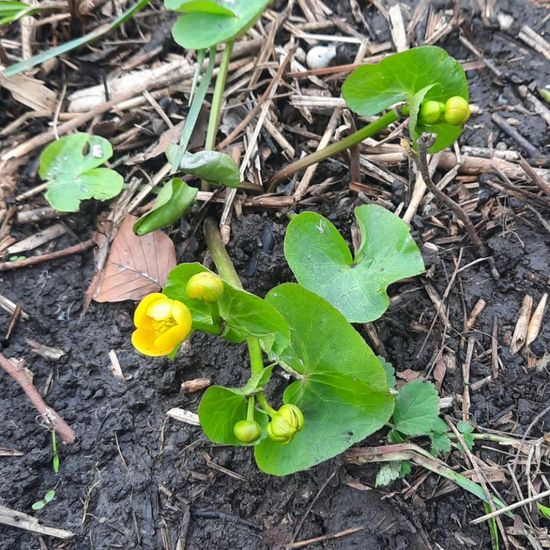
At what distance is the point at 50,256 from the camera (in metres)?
2.17

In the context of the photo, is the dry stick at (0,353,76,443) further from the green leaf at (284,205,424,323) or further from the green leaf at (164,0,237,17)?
the green leaf at (164,0,237,17)

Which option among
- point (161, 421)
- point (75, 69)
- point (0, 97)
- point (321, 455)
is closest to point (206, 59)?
point (75, 69)

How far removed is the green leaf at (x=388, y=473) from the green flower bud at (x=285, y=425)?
390mm

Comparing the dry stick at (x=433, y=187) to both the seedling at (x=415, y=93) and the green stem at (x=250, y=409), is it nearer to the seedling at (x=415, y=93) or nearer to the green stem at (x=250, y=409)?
the seedling at (x=415, y=93)

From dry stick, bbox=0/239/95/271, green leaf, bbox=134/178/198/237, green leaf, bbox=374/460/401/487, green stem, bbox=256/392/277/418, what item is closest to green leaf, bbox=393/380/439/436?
green leaf, bbox=374/460/401/487

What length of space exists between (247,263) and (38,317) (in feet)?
2.53

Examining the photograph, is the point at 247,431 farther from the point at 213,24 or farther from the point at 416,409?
the point at 213,24

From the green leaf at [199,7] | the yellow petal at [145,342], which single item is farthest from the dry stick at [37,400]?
the green leaf at [199,7]

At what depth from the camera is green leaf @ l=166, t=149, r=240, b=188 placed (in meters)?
1.95

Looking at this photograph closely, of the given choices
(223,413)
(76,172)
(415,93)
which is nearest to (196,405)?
(223,413)

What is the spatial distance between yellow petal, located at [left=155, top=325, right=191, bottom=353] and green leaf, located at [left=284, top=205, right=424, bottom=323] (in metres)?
0.47

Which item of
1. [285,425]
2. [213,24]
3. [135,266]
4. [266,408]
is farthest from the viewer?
[213,24]

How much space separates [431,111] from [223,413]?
3.67ft

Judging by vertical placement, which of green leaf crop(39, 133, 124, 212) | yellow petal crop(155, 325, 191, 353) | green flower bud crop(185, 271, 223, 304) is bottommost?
green leaf crop(39, 133, 124, 212)
